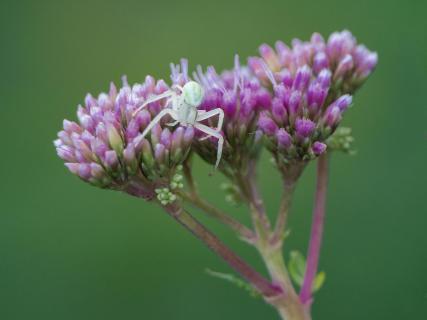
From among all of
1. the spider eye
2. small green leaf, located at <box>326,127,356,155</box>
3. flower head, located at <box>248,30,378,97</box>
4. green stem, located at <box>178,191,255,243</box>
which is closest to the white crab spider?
the spider eye

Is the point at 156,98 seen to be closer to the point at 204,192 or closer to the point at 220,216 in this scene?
the point at 220,216

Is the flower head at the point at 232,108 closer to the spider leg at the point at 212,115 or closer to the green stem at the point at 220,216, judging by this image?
the spider leg at the point at 212,115

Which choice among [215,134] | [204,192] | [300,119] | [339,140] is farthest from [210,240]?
[204,192]

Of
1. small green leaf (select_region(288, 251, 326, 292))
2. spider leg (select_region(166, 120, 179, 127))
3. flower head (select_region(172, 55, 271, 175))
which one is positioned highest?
spider leg (select_region(166, 120, 179, 127))

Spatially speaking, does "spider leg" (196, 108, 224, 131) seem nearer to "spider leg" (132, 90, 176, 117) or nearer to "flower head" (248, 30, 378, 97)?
"spider leg" (132, 90, 176, 117)

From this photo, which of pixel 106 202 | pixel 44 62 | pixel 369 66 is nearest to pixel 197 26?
pixel 44 62

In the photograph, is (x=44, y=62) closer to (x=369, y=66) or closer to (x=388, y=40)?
(x=388, y=40)
